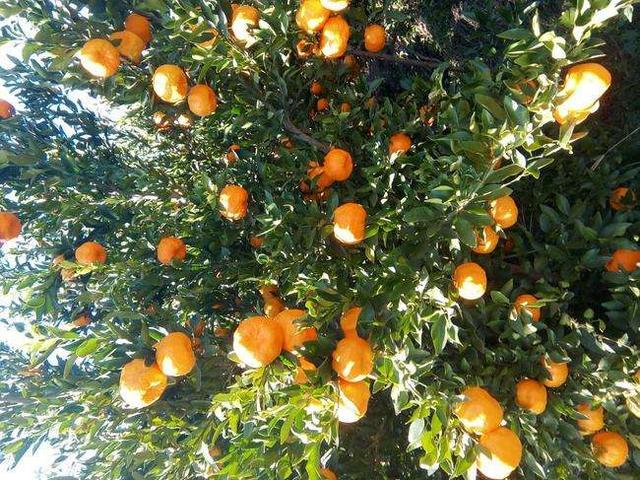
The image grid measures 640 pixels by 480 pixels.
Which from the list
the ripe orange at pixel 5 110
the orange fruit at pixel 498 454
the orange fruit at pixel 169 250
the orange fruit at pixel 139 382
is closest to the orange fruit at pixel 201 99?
the orange fruit at pixel 169 250

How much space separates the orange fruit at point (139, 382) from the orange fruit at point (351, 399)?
67 cm

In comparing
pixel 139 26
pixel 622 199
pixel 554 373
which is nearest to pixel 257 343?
pixel 554 373

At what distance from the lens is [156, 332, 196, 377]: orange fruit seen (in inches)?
68.2

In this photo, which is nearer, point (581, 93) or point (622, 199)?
point (581, 93)

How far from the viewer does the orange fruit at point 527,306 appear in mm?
2043

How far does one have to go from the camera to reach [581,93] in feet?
5.29

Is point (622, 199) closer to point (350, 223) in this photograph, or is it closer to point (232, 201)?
point (350, 223)

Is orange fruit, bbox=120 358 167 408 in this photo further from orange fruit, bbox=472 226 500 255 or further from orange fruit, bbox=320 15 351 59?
orange fruit, bbox=320 15 351 59

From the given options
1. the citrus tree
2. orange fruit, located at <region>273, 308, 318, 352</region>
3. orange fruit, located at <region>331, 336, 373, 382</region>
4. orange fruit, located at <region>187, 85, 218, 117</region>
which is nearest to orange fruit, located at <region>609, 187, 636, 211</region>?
the citrus tree

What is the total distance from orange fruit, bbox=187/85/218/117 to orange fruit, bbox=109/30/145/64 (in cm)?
35

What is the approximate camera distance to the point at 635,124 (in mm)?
3051

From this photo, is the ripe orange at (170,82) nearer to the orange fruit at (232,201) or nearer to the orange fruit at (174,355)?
the orange fruit at (232,201)

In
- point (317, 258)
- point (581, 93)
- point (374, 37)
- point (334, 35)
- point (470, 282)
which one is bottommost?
point (317, 258)

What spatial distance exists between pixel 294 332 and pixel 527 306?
3.29ft
